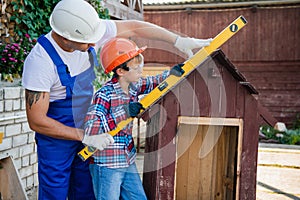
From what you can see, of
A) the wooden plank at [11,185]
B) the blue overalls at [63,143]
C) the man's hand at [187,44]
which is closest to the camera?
the blue overalls at [63,143]

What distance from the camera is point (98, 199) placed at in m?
2.22

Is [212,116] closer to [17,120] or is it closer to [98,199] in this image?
[98,199]

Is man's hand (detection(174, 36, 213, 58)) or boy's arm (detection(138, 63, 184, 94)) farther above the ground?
man's hand (detection(174, 36, 213, 58))

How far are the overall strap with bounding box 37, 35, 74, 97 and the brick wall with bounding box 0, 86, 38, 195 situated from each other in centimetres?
134

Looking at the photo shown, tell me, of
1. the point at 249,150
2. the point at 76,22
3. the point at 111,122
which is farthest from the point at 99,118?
the point at 249,150

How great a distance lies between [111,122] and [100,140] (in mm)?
149

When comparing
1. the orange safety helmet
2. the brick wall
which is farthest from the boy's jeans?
the brick wall

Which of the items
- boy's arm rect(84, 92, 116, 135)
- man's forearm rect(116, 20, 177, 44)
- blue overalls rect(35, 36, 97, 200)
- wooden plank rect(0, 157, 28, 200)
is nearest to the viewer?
boy's arm rect(84, 92, 116, 135)

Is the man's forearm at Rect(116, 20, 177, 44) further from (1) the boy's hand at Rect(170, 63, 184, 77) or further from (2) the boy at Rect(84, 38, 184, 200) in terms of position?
(1) the boy's hand at Rect(170, 63, 184, 77)

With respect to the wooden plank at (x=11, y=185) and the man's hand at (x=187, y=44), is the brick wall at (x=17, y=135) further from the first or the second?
the man's hand at (x=187, y=44)

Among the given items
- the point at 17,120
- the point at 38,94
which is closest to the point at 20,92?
the point at 17,120

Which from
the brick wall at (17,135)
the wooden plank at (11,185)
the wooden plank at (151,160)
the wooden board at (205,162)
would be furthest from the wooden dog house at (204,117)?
the brick wall at (17,135)

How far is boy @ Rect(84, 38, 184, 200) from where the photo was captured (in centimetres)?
215

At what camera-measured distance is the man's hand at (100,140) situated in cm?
207
